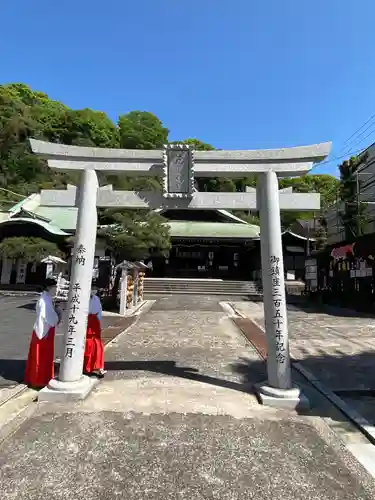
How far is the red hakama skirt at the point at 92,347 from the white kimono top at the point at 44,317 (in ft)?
1.80

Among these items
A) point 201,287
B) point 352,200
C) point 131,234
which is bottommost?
point 201,287

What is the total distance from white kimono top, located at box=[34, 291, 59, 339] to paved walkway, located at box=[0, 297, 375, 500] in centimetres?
109

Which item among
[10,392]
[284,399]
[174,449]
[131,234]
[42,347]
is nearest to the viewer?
[174,449]

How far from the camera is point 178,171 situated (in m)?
5.26

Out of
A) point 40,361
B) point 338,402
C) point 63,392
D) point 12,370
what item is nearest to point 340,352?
point 338,402

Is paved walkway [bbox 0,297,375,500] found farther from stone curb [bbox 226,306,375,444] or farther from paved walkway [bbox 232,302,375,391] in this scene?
A: paved walkway [bbox 232,302,375,391]

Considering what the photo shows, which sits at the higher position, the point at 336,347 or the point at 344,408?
the point at 336,347

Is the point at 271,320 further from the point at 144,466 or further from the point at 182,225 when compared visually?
the point at 182,225

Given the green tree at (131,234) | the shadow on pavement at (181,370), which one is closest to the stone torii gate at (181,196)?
the shadow on pavement at (181,370)

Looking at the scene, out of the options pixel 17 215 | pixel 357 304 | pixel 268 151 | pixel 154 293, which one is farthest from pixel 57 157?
pixel 17 215

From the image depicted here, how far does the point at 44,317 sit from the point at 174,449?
111 inches

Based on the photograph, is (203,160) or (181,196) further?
(203,160)

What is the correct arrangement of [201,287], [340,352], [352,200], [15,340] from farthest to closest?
[352,200] < [201,287] < [15,340] < [340,352]

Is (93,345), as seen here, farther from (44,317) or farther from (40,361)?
(44,317)
